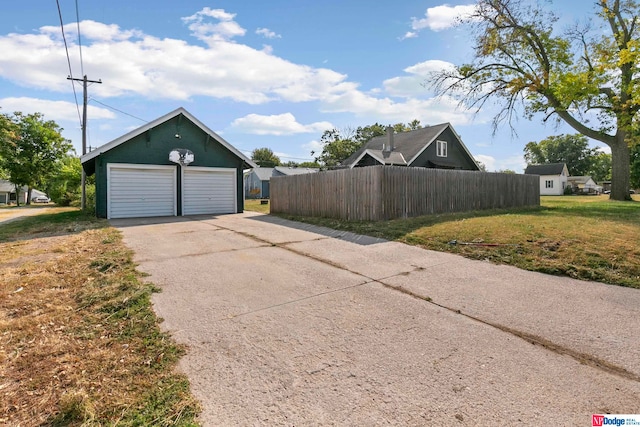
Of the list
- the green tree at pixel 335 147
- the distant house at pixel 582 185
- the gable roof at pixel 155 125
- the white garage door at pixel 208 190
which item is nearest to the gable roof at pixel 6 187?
the green tree at pixel 335 147

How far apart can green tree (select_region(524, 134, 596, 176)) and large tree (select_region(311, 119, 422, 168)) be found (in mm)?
32803

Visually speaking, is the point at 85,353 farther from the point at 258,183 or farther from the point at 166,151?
the point at 258,183

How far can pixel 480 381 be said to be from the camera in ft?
7.15

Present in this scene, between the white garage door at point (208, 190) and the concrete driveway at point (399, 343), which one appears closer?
the concrete driveway at point (399, 343)

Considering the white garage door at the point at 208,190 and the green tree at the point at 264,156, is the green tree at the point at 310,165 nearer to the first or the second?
the green tree at the point at 264,156

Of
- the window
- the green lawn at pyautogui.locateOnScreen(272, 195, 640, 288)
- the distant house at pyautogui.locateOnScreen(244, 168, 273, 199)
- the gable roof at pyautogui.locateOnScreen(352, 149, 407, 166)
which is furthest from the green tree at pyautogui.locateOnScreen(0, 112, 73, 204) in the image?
the green lawn at pyautogui.locateOnScreen(272, 195, 640, 288)

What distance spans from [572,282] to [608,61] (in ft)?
56.7

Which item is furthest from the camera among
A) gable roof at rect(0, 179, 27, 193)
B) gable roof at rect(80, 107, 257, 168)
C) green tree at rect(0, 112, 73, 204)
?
gable roof at rect(0, 179, 27, 193)

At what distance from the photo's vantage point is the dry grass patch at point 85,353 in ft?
6.12

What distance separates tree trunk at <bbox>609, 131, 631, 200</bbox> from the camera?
19422 millimetres

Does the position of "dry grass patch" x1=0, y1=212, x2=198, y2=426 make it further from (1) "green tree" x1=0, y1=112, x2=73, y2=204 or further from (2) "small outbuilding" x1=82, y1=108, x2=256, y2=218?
(1) "green tree" x1=0, y1=112, x2=73, y2=204

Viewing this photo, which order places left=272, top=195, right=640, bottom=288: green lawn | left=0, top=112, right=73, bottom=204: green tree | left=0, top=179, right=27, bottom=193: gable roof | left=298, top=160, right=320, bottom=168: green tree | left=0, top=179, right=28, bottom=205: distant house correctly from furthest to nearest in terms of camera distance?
left=298, top=160, right=320, bottom=168: green tree → left=0, top=179, right=28, bottom=205: distant house → left=0, top=179, right=27, bottom=193: gable roof → left=0, top=112, right=73, bottom=204: green tree → left=272, top=195, right=640, bottom=288: green lawn

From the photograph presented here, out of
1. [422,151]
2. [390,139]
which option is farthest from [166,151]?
[422,151]

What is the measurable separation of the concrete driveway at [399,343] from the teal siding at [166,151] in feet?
30.8
